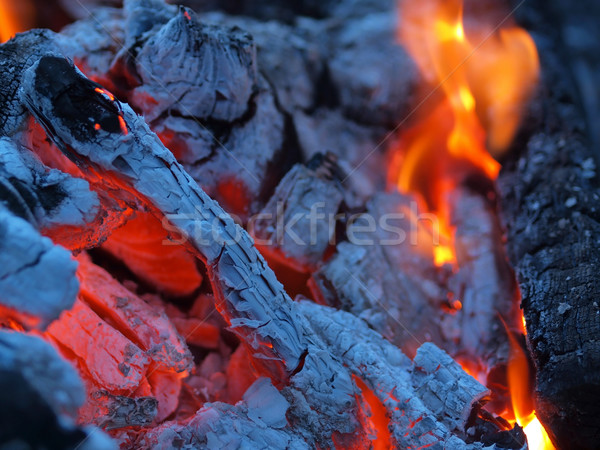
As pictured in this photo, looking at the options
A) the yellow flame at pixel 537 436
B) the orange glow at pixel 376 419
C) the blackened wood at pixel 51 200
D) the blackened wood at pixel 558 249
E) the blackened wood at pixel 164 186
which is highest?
the blackened wood at pixel 558 249

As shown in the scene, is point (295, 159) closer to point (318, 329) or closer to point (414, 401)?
point (318, 329)

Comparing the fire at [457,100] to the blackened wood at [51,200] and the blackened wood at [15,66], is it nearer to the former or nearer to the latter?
the blackened wood at [51,200]

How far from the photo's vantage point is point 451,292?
1.94m

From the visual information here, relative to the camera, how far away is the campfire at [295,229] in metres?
1.21

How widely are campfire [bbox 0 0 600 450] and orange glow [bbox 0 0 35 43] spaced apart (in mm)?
11

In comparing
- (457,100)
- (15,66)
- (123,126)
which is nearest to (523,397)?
(457,100)

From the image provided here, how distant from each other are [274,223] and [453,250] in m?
0.84

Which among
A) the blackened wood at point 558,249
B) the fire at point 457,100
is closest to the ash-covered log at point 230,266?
the blackened wood at point 558,249

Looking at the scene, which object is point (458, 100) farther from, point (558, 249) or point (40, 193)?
point (40, 193)

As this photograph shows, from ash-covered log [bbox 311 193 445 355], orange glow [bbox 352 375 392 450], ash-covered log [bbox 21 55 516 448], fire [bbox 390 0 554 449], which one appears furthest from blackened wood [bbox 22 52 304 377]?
fire [bbox 390 0 554 449]

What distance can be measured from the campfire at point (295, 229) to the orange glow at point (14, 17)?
0.04 ft

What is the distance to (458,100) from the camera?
224 centimetres

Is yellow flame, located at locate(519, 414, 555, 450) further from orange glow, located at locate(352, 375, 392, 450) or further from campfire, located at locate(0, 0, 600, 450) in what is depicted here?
orange glow, located at locate(352, 375, 392, 450)

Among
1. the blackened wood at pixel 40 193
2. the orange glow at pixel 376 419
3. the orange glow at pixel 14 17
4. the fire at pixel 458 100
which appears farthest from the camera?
the fire at pixel 458 100
